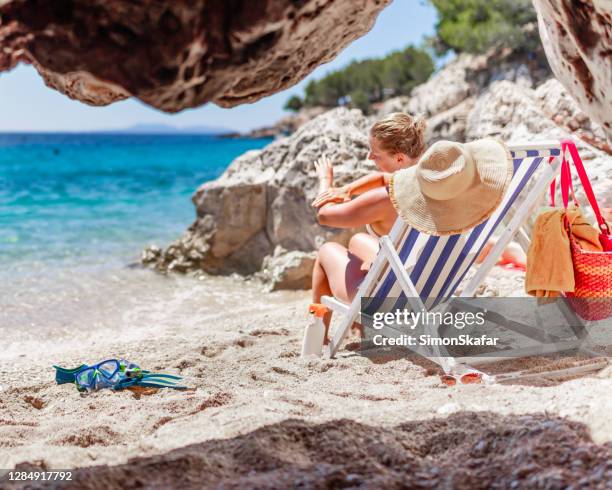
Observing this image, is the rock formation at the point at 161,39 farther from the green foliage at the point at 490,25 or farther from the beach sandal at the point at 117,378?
the green foliage at the point at 490,25

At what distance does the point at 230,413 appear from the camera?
2787mm

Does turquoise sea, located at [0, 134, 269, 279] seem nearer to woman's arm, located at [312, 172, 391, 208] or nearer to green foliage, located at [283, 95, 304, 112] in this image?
woman's arm, located at [312, 172, 391, 208]

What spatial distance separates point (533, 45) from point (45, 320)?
90.1 ft

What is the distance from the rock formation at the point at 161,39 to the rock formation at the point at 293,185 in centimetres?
466

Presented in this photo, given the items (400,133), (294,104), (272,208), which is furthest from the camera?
(294,104)

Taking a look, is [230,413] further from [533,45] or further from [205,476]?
[533,45]

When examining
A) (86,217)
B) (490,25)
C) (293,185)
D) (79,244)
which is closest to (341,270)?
(293,185)

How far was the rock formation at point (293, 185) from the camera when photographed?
6.91 metres

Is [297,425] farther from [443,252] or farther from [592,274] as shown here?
[592,274]

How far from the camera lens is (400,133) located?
3.92 m

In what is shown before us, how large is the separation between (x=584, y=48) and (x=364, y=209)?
167cm

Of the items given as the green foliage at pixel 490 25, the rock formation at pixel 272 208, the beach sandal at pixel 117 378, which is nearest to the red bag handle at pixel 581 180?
the beach sandal at pixel 117 378

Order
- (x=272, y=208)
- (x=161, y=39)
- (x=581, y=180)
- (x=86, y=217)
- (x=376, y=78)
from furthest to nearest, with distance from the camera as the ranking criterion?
(x=376, y=78)
(x=86, y=217)
(x=272, y=208)
(x=581, y=180)
(x=161, y=39)

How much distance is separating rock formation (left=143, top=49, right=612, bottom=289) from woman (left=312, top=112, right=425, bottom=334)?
276 cm
